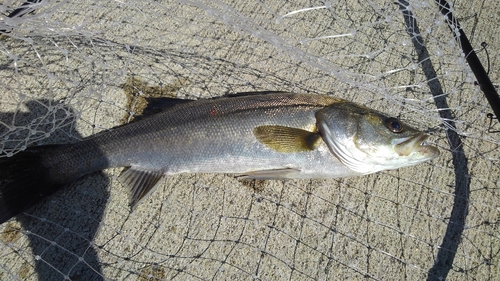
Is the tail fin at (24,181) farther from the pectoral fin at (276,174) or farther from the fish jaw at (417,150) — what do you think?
the fish jaw at (417,150)

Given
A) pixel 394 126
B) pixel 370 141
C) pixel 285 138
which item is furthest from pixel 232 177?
pixel 394 126

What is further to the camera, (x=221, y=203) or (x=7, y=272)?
(x=221, y=203)

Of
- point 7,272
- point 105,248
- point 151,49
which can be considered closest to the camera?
point 7,272

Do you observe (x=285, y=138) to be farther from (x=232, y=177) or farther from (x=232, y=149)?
(x=232, y=177)

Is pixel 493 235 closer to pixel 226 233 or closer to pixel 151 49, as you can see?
A: pixel 226 233

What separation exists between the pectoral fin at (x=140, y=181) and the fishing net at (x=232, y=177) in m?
0.16

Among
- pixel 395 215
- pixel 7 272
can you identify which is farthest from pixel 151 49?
pixel 395 215

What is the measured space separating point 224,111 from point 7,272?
1902 millimetres

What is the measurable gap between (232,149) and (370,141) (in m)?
1.01

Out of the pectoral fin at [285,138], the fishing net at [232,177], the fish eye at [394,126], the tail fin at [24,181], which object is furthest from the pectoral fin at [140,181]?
the fish eye at [394,126]

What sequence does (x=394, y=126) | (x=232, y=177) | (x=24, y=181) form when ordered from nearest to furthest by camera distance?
(x=24, y=181) → (x=394, y=126) → (x=232, y=177)

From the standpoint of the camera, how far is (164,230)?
2.69m

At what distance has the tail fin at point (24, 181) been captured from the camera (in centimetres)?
240

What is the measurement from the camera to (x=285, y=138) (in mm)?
2498
